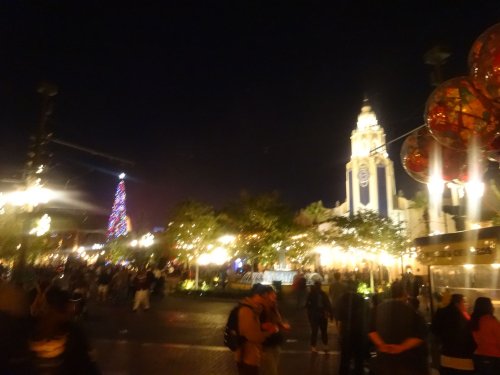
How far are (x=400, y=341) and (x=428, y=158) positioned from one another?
2545mm

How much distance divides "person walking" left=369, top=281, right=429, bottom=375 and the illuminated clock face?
5879cm

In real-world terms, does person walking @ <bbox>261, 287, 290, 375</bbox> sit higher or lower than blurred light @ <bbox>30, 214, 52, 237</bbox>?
lower

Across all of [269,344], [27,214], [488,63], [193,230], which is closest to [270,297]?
[269,344]

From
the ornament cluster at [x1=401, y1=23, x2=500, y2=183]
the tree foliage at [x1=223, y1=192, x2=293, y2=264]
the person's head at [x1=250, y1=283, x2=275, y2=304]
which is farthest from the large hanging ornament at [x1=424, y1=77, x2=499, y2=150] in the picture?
the tree foliage at [x1=223, y1=192, x2=293, y2=264]

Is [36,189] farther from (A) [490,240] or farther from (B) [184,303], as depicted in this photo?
(B) [184,303]

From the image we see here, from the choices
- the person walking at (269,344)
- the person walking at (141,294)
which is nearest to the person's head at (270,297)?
the person walking at (269,344)

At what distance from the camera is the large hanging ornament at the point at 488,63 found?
4043mm

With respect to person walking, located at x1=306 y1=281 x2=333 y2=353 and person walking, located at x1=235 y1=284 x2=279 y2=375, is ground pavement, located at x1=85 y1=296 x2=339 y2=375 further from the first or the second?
person walking, located at x1=235 y1=284 x2=279 y2=375

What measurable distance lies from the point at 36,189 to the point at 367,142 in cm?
5629

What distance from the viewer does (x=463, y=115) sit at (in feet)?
15.6

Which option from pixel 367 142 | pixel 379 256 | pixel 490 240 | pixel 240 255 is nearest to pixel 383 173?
pixel 367 142

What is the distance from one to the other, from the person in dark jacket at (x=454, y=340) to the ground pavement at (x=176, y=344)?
3846 mm

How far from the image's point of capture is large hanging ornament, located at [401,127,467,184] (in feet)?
19.1

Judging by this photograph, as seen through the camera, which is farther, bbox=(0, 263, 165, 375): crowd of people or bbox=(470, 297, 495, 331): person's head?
bbox=(470, 297, 495, 331): person's head
